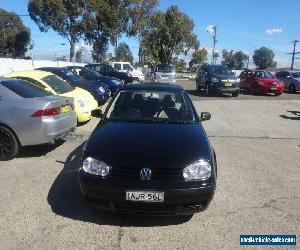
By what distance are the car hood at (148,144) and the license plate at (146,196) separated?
0.32m

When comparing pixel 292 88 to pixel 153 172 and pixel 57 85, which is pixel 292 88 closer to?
pixel 57 85

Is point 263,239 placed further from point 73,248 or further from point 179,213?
point 73,248

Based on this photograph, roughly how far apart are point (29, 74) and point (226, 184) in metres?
6.67

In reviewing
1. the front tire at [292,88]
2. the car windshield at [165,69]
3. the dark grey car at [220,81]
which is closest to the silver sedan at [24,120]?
the dark grey car at [220,81]

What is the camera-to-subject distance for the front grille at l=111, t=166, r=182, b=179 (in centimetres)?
434

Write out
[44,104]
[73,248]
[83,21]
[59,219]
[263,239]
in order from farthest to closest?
[83,21] → [44,104] → [59,219] → [263,239] → [73,248]

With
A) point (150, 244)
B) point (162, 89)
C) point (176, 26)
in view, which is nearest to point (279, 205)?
point (150, 244)

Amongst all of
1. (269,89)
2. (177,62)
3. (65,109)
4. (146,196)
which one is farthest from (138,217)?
(177,62)

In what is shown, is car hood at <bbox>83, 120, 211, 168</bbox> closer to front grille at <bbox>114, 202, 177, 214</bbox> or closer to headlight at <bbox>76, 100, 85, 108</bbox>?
front grille at <bbox>114, 202, 177, 214</bbox>

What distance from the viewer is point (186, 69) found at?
75188 millimetres

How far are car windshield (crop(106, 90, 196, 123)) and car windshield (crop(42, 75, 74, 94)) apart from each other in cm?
448

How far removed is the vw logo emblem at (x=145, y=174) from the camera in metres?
4.31

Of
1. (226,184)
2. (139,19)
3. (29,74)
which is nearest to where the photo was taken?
(226,184)

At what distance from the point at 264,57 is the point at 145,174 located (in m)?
116
